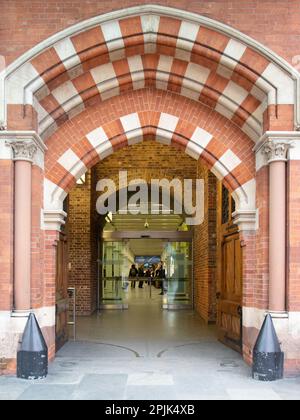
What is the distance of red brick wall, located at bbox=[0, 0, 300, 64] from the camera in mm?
6984

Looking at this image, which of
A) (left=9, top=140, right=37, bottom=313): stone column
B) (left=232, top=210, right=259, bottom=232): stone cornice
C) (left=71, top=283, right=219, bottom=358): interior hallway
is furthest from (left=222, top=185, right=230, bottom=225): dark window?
(left=9, top=140, right=37, bottom=313): stone column

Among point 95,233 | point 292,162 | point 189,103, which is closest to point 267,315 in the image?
point 292,162

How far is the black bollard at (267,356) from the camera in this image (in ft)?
21.4

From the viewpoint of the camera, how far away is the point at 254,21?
701cm

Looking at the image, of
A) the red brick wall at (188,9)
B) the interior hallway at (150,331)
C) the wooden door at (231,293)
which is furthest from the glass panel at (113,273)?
the red brick wall at (188,9)

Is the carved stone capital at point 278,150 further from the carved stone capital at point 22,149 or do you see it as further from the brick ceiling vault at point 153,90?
the carved stone capital at point 22,149

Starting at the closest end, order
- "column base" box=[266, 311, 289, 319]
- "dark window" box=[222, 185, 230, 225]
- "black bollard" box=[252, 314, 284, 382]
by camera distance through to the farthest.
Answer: "black bollard" box=[252, 314, 284, 382], "column base" box=[266, 311, 289, 319], "dark window" box=[222, 185, 230, 225]

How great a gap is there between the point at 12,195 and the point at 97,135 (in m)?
1.63

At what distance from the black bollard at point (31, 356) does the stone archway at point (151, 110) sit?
0.36m

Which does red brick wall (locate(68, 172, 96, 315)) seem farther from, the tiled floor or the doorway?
the tiled floor

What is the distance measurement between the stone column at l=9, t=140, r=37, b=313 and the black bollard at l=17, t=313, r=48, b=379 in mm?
345

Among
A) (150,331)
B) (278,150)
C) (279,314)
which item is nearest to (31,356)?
(279,314)
